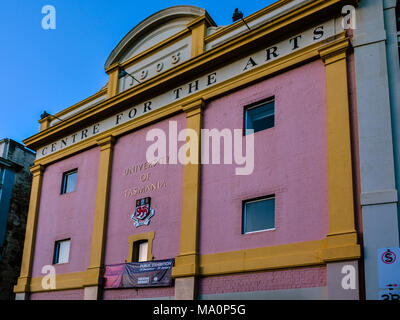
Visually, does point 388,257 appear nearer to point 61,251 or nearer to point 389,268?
point 389,268

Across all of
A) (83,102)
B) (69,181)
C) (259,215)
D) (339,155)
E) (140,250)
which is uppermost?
(83,102)

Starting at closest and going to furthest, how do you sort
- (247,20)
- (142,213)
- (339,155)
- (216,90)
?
(339,155) < (216,90) < (247,20) < (142,213)

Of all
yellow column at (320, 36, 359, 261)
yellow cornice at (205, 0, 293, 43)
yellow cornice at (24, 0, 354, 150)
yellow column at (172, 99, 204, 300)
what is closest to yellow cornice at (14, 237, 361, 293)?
yellow column at (320, 36, 359, 261)

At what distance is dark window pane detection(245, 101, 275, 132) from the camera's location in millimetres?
16719

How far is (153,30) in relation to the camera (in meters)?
21.9

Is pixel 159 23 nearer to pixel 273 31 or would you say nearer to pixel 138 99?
pixel 138 99

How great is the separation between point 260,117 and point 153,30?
7.53 meters

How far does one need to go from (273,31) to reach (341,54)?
255cm

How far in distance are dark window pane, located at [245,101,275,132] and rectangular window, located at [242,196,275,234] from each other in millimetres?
2492

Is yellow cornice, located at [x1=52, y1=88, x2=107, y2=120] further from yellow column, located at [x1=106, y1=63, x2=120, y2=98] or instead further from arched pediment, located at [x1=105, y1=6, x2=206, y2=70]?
arched pediment, located at [x1=105, y1=6, x2=206, y2=70]

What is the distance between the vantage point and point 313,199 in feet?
47.4

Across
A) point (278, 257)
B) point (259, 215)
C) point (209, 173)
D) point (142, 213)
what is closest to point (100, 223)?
point (142, 213)

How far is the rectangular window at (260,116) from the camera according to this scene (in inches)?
658
